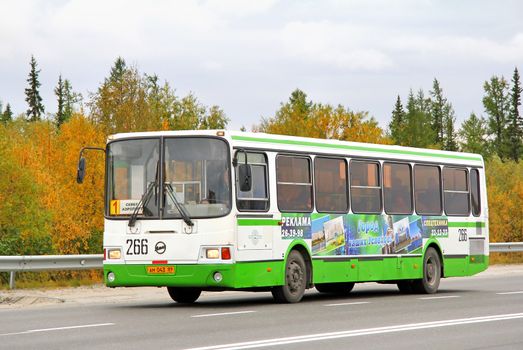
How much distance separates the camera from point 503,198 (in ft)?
271

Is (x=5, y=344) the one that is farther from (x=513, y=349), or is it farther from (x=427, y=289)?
(x=427, y=289)

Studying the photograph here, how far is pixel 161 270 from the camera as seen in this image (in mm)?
18484

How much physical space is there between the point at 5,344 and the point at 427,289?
12.7 meters

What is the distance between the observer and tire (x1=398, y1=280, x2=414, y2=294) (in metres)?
24.0

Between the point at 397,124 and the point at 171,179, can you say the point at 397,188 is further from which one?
the point at 397,124

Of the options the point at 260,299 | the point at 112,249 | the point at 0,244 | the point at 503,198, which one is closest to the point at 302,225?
the point at 260,299

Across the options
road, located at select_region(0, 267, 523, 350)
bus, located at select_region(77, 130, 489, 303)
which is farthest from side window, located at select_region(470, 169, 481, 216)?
road, located at select_region(0, 267, 523, 350)

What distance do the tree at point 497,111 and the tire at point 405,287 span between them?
10156 centimetres

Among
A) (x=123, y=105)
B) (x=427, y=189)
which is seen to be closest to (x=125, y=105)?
(x=123, y=105)

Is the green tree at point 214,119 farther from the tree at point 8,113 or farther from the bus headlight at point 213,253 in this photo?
the bus headlight at point 213,253

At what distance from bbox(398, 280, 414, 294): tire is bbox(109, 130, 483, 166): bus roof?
8.64ft

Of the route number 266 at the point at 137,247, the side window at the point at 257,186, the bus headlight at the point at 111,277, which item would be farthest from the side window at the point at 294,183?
the bus headlight at the point at 111,277

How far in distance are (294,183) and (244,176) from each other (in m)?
2.05

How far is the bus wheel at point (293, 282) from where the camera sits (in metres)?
19.5
